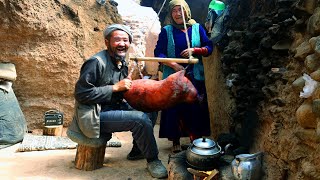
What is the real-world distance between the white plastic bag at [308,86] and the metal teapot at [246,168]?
68 cm

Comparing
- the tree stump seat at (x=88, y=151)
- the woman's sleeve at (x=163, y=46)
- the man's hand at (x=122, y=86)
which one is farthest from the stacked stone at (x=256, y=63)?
the tree stump seat at (x=88, y=151)

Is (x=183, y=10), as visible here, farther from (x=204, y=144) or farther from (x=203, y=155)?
(x=203, y=155)

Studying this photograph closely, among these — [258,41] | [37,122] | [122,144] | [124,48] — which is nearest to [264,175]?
[258,41]

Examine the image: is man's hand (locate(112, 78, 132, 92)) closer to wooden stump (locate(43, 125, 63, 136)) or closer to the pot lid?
the pot lid

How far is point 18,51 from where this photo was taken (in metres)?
4.50

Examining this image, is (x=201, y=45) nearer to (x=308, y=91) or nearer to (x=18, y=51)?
(x=308, y=91)

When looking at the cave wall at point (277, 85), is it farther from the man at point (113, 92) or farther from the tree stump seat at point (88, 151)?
the tree stump seat at point (88, 151)

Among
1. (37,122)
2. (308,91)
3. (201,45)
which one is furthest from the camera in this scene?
(37,122)

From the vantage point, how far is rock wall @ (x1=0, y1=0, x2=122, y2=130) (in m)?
4.44

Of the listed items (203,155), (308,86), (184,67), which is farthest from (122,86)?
(308,86)

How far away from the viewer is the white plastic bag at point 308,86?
6.57 ft

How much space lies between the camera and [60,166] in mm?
3361

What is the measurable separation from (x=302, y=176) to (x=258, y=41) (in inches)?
56.0

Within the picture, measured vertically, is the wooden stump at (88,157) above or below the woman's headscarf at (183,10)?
below
